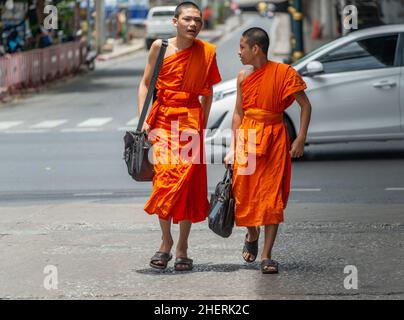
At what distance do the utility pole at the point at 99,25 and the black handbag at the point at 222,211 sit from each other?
149ft

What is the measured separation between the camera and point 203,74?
8906 mm

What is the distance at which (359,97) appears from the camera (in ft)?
52.0

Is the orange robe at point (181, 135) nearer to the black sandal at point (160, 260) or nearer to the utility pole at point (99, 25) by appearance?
the black sandal at point (160, 260)

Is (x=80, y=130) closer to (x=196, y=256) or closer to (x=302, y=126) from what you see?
(x=196, y=256)

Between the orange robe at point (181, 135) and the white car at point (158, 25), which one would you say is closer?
the orange robe at point (181, 135)

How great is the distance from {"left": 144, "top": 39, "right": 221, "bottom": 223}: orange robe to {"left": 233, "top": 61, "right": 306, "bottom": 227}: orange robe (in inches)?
11.1

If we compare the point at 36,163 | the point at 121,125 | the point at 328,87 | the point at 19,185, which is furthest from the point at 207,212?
the point at 121,125

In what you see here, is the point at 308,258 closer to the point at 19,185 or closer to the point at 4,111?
the point at 19,185

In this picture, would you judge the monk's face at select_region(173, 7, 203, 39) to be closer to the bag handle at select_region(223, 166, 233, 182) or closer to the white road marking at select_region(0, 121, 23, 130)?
the bag handle at select_region(223, 166, 233, 182)

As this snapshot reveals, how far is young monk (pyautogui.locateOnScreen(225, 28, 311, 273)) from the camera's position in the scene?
8.70 metres

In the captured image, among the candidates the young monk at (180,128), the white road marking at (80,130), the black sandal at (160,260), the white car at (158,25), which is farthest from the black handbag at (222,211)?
the white car at (158,25)

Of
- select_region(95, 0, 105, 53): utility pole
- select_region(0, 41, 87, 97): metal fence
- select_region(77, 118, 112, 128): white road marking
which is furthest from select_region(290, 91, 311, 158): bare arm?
select_region(95, 0, 105, 53): utility pole

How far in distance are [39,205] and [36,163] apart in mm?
4318

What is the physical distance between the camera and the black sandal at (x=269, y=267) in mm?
8586
